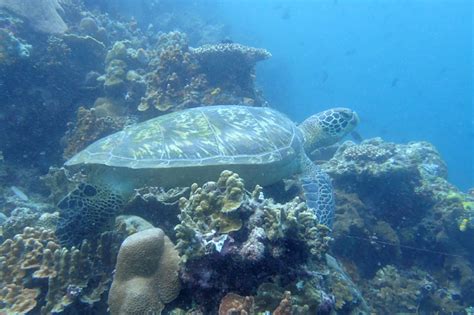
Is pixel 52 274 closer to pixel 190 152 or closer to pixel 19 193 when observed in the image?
pixel 190 152

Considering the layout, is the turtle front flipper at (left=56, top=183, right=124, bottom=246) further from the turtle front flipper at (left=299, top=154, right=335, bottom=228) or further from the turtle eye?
the turtle eye

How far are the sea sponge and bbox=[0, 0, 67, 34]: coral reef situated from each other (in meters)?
9.31

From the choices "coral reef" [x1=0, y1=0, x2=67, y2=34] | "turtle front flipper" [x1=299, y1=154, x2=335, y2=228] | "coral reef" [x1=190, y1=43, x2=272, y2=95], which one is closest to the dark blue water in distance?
"coral reef" [x1=190, y1=43, x2=272, y2=95]

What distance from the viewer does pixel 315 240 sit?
10.7 feet

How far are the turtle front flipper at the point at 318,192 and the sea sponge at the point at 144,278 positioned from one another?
126 inches

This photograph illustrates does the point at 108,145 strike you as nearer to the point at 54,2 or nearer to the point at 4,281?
the point at 4,281

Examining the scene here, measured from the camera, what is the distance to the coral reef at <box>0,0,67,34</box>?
9.16m

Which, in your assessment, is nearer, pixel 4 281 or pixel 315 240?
pixel 315 240

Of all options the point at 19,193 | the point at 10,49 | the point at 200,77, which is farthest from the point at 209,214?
the point at 10,49

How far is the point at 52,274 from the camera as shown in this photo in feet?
12.2

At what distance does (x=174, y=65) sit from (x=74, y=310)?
7.14m

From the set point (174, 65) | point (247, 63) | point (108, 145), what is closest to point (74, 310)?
point (108, 145)

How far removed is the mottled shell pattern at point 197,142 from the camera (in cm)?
488

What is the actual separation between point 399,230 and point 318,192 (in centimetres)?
374
